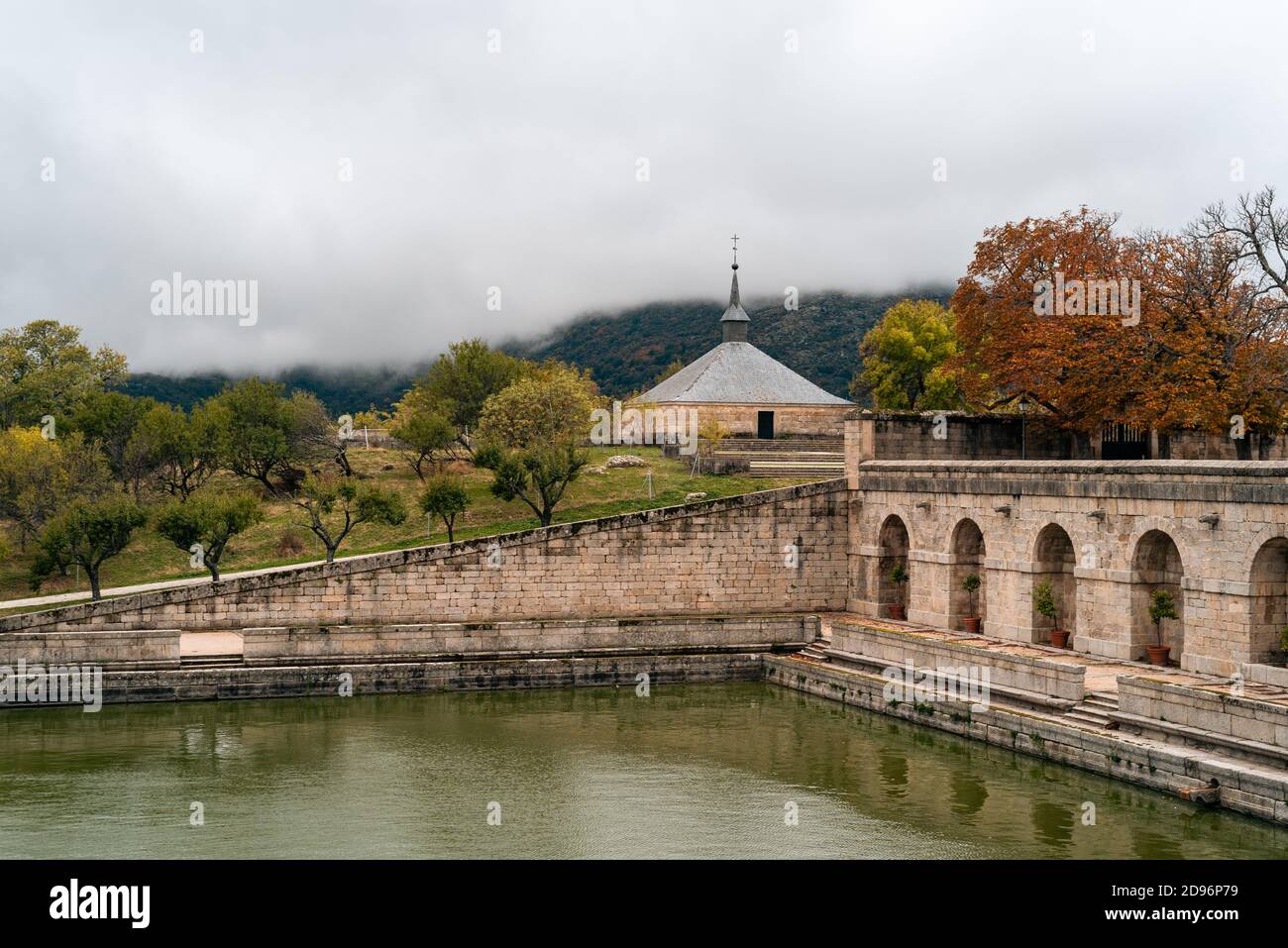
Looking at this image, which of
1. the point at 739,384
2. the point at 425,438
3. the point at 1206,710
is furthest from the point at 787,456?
the point at 1206,710

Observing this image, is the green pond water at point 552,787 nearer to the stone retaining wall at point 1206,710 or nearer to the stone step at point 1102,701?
the stone retaining wall at point 1206,710

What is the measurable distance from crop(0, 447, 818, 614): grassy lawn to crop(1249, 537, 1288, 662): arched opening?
2847cm

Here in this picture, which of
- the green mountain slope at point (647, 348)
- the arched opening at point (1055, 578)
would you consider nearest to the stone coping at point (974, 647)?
the arched opening at point (1055, 578)

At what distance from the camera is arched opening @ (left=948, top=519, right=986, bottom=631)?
36.1 meters

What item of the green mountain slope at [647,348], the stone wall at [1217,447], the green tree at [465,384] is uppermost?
the green mountain slope at [647,348]

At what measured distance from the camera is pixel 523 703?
33.2 meters

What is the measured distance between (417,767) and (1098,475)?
1597 cm

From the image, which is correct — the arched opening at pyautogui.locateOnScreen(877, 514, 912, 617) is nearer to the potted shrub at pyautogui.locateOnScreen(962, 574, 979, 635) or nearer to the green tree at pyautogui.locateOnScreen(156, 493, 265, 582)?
the potted shrub at pyautogui.locateOnScreen(962, 574, 979, 635)

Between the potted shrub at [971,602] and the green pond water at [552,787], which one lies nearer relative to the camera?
the green pond water at [552,787]

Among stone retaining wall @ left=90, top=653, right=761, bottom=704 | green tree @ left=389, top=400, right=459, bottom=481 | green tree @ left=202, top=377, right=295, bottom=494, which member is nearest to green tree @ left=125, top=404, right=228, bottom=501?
green tree @ left=202, top=377, right=295, bottom=494

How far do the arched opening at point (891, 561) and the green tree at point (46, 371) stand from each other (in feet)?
141

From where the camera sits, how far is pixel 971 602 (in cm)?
3638

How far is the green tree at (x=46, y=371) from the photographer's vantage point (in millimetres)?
66188
